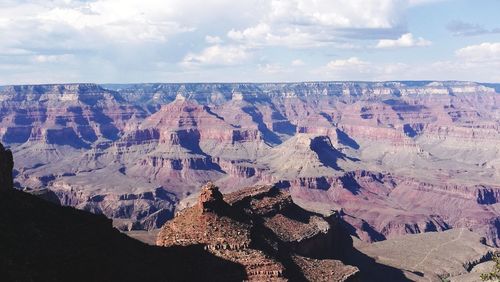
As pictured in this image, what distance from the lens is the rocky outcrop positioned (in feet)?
205

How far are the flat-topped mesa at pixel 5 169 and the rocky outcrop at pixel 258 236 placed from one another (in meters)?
18.8

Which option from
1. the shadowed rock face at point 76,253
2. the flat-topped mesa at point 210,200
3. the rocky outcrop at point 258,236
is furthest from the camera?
the flat-topped mesa at point 210,200

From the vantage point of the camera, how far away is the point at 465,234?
16375 cm

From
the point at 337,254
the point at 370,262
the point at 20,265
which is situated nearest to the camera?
the point at 20,265

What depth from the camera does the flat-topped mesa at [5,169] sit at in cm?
5091

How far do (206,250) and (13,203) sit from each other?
868 inches

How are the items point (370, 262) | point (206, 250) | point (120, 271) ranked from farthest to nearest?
point (370, 262), point (206, 250), point (120, 271)

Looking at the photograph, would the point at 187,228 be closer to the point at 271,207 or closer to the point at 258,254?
the point at 258,254

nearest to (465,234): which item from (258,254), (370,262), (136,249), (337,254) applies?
(370,262)

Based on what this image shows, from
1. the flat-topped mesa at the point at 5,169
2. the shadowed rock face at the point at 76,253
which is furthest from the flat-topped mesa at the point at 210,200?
the flat-topped mesa at the point at 5,169

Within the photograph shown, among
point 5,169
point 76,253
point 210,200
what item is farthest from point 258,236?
point 5,169

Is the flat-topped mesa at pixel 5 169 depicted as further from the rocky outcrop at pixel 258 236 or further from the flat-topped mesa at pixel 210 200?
the flat-topped mesa at pixel 210 200

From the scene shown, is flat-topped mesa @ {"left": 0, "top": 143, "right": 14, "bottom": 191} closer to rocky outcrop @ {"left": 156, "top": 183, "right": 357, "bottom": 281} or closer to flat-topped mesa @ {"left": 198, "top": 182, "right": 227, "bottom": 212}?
rocky outcrop @ {"left": 156, "top": 183, "right": 357, "bottom": 281}

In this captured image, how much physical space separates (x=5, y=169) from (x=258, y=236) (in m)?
31.5
